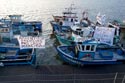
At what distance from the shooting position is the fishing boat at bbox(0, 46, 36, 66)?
25625mm

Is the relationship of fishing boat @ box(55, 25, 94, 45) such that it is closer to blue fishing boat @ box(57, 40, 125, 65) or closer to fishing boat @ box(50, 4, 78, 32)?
blue fishing boat @ box(57, 40, 125, 65)

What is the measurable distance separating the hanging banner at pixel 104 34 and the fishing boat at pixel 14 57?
7.70 metres

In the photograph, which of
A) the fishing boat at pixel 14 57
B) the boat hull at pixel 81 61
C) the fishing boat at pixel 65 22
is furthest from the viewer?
the fishing boat at pixel 65 22

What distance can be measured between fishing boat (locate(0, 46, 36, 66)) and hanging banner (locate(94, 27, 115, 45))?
7696 millimetres

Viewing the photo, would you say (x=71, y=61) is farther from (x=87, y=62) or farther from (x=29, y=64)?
(x=29, y=64)

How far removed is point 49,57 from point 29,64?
18.0 feet

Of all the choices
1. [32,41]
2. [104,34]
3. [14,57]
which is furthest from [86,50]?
[14,57]

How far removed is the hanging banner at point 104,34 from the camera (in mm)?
27672

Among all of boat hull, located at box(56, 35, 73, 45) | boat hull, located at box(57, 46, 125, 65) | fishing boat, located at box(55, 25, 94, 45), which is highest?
fishing boat, located at box(55, 25, 94, 45)

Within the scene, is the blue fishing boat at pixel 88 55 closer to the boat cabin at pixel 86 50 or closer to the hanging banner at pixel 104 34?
the boat cabin at pixel 86 50

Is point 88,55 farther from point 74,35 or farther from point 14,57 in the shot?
point 14,57

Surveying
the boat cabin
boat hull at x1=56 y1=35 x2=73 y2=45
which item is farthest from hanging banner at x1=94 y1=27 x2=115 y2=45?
boat hull at x1=56 y1=35 x2=73 y2=45

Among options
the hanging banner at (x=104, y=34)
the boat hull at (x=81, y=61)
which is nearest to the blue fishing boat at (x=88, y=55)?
the boat hull at (x=81, y=61)

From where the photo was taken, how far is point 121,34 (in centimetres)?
3691
